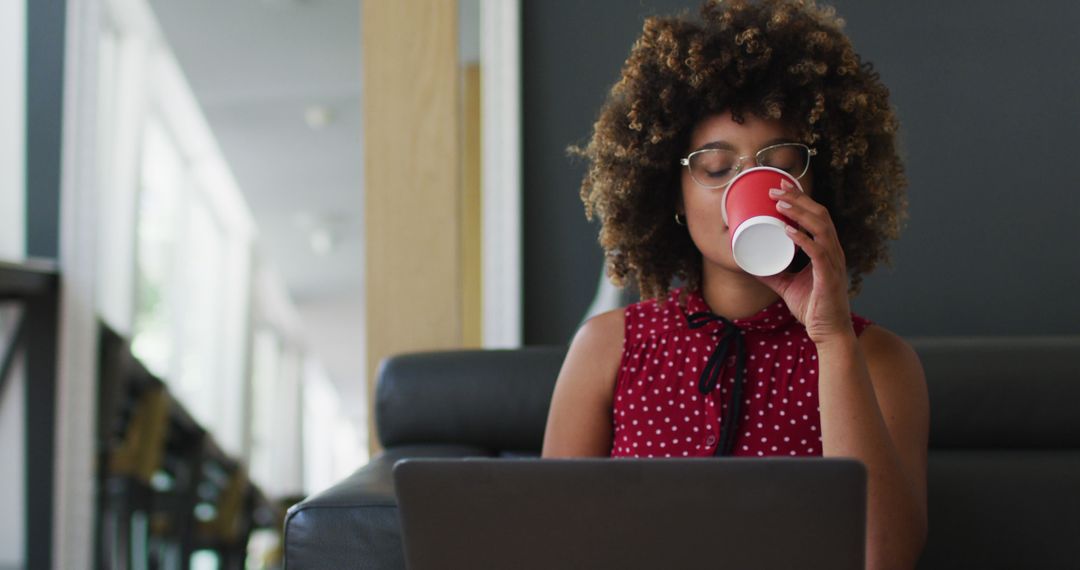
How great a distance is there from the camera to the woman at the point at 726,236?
1.28 meters

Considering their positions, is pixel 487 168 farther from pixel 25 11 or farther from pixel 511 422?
pixel 25 11

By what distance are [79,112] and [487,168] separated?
1.20m

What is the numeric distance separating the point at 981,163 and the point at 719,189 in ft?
4.99

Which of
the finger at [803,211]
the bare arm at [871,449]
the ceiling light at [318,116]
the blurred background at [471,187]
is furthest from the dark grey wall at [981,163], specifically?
the ceiling light at [318,116]

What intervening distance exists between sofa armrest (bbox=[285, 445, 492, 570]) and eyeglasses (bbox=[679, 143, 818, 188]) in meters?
0.52

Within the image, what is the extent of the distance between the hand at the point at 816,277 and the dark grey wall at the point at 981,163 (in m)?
1.38

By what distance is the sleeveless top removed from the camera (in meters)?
1.31

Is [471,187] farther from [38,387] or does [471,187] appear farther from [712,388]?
[712,388]

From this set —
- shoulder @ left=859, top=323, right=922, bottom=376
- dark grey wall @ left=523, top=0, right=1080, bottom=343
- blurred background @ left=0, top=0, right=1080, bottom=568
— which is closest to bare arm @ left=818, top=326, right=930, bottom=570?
shoulder @ left=859, top=323, right=922, bottom=376

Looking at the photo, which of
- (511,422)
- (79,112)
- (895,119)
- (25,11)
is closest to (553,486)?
(895,119)

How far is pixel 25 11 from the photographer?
3.08 meters

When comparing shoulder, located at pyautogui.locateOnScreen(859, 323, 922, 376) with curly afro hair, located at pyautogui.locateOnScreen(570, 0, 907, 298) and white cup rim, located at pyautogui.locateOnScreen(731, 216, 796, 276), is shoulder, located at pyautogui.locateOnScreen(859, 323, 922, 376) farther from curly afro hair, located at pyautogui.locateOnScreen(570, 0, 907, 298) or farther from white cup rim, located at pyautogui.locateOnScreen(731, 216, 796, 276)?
white cup rim, located at pyautogui.locateOnScreen(731, 216, 796, 276)

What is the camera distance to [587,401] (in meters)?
1.42

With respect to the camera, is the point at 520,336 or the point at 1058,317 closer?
the point at 1058,317
